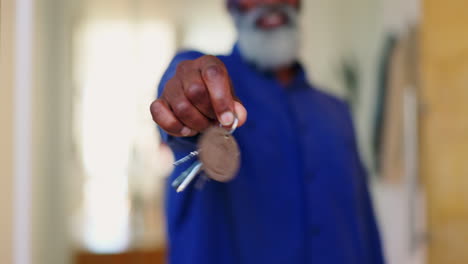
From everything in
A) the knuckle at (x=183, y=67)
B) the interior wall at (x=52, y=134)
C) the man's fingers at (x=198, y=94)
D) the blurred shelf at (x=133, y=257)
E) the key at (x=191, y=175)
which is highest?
the knuckle at (x=183, y=67)

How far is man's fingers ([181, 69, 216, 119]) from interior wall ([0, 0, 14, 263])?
1.42 ft

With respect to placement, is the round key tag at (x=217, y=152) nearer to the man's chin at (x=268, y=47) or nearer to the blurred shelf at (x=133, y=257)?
the man's chin at (x=268, y=47)

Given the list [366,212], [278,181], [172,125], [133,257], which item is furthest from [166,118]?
[133,257]

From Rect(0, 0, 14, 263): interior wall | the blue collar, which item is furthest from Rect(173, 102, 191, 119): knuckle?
Rect(0, 0, 14, 263): interior wall

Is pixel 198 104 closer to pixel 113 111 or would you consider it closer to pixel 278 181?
pixel 278 181

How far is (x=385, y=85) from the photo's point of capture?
1396mm

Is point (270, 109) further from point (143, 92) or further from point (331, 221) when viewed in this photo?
point (143, 92)

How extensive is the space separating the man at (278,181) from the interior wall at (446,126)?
1.57 feet

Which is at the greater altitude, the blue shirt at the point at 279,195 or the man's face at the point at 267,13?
the man's face at the point at 267,13

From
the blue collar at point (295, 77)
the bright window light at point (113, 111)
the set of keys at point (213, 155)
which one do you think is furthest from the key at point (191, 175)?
the bright window light at point (113, 111)

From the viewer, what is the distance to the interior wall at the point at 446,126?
1.12m

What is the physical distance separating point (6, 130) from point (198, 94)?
1.61 feet

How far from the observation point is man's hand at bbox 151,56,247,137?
15.3 inches

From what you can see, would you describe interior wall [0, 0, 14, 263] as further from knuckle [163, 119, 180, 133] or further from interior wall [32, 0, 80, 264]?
knuckle [163, 119, 180, 133]
